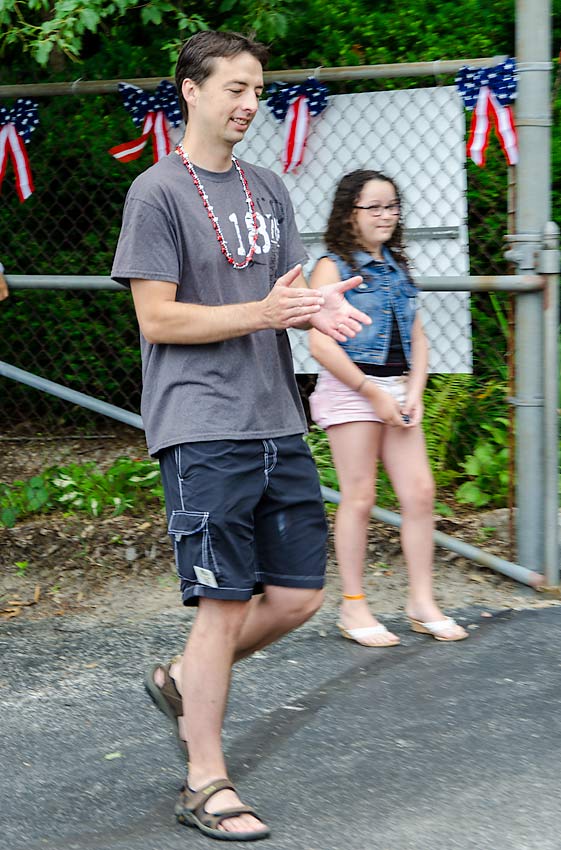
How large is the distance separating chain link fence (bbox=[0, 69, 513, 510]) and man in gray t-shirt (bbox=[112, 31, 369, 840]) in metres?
2.00

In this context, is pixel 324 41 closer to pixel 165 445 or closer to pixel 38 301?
pixel 38 301

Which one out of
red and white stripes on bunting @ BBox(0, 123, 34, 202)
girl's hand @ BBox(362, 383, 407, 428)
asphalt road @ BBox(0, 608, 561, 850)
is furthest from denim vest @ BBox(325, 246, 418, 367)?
red and white stripes on bunting @ BBox(0, 123, 34, 202)

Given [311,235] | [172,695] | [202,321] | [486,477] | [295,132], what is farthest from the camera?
[486,477]

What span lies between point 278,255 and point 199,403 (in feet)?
1.80

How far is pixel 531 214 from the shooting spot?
4.71m

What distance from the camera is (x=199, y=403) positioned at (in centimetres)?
306

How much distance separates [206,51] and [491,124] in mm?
2101

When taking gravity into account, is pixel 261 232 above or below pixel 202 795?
Result: above

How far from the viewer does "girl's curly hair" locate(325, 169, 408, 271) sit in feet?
14.2

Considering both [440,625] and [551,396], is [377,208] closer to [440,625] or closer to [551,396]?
[551,396]

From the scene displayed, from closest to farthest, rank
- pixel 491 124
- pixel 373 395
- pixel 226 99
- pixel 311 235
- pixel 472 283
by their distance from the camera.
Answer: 1. pixel 226 99
2. pixel 373 395
3. pixel 472 283
4. pixel 491 124
5. pixel 311 235

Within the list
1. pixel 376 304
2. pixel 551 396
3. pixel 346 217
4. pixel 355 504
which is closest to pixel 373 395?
pixel 376 304

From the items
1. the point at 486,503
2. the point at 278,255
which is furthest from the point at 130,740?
the point at 486,503

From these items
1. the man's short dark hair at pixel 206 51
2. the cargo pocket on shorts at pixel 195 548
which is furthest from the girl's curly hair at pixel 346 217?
the cargo pocket on shorts at pixel 195 548
